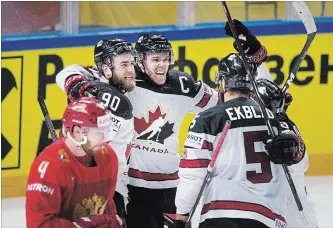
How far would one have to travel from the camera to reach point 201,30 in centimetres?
734

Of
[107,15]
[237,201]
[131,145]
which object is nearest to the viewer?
[237,201]

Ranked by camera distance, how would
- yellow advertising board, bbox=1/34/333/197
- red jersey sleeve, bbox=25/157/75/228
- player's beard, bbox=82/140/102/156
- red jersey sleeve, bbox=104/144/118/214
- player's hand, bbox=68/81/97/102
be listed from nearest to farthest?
red jersey sleeve, bbox=25/157/75/228, player's beard, bbox=82/140/102/156, red jersey sleeve, bbox=104/144/118/214, player's hand, bbox=68/81/97/102, yellow advertising board, bbox=1/34/333/197

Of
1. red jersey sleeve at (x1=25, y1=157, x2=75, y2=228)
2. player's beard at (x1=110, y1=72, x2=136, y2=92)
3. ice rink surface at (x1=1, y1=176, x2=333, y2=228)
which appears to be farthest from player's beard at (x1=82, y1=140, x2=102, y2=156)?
ice rink surface at (x1=1, y1=176, x2=333, y2=228)

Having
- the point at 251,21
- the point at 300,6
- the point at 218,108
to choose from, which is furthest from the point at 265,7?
the point at 218,108

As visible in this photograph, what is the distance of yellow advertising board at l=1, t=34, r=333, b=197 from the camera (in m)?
6.91

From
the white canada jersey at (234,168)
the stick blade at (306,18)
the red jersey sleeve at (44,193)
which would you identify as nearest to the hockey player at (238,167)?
the white canada jersey at (234,168)

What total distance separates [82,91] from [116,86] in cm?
28

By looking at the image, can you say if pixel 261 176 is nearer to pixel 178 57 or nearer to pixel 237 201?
pixel 237 201

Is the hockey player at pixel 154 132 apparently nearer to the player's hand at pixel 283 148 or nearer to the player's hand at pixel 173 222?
the player's hand at pixel 173 222

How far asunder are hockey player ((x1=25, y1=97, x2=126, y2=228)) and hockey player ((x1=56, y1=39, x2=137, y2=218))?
823 millimetres

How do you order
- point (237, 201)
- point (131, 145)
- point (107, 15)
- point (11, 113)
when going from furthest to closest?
point (107, 15) → point (11, 113) → point (131, 145) → point (237, 201)

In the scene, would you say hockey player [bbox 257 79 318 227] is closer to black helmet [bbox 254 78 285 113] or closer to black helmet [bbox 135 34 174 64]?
black helmet [bbox 254 78 285 113]

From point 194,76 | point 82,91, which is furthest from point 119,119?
point 194,76

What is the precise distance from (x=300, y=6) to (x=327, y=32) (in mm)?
2301
